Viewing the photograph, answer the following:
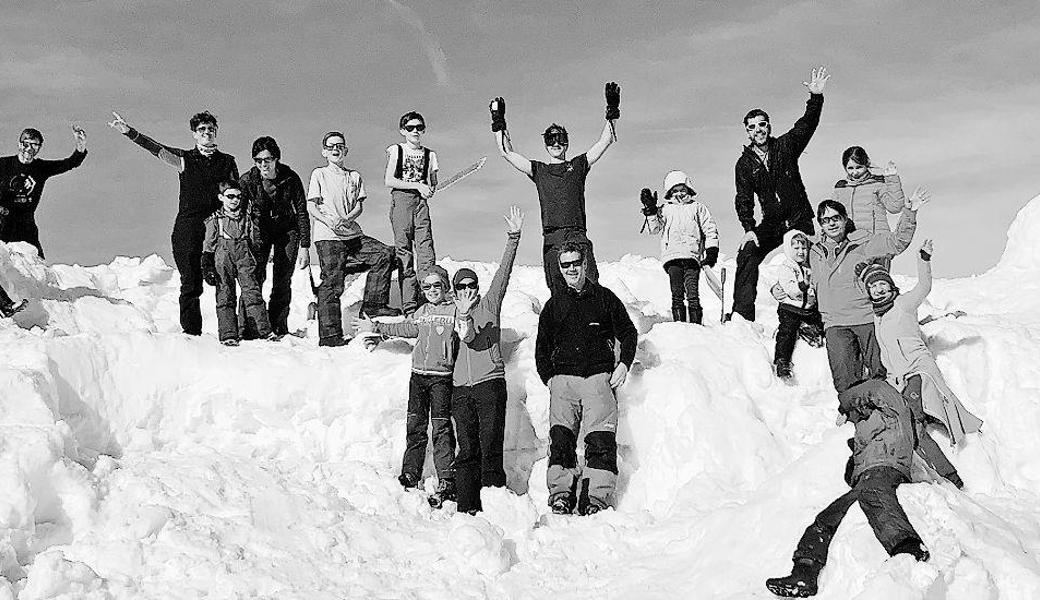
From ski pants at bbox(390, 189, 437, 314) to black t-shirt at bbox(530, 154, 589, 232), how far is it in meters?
1.29

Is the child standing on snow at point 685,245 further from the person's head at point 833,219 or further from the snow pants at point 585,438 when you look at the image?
the snow pants at point 585,438

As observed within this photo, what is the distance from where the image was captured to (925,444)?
5.96m

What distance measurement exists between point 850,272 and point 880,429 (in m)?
2.57

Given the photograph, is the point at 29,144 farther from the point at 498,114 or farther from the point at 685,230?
the point at 685,230

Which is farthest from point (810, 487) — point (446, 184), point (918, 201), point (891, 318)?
point (446, 184)

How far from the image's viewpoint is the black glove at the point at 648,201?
31.3 feet

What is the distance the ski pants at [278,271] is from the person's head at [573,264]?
317 centimetres

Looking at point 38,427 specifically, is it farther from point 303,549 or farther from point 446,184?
point 446,184

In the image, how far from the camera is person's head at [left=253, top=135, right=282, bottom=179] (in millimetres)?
8250

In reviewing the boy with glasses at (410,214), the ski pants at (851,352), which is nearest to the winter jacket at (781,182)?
the ski pants at (851,352)

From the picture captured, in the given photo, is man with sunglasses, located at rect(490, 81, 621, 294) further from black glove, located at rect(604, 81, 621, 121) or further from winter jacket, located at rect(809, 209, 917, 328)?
winter jacket, located at rect(809, 209, 917, 328)

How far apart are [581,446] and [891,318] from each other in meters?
2.74

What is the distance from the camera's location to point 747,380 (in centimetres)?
749

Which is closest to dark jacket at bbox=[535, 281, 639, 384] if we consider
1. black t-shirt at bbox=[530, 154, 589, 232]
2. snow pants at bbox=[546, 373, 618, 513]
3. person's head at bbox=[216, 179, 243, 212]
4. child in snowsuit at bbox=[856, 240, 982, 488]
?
snow pants at bbox=[546, 373, 618, 513]
